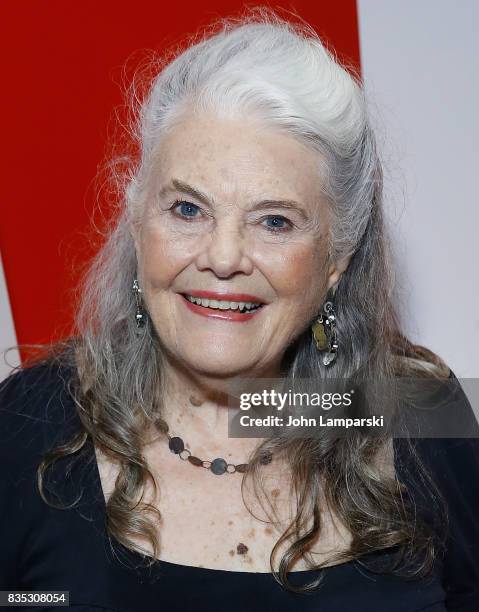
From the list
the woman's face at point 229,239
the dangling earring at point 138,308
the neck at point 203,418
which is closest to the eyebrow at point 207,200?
the woman's face at point 229,239

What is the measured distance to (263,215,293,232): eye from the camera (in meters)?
1.65

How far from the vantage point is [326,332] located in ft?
6.25

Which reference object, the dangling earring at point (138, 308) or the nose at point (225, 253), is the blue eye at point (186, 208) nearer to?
the nose at point (225, 253)

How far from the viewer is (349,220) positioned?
179cm

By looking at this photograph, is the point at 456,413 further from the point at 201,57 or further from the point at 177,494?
the point at 201,57

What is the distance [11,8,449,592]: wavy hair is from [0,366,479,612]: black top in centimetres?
3

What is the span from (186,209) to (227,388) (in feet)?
1.30

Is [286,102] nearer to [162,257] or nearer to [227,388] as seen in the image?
[162,257]

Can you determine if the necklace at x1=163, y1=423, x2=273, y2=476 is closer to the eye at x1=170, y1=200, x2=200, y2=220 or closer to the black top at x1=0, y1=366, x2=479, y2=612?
the black top at x1=0, y1=366, x2=479, y2=612

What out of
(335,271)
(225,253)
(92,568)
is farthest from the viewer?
(335,271)

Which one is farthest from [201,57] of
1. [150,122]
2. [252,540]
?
[252,540]

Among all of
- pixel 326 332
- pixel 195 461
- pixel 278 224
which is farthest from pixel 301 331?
pixel 195 461

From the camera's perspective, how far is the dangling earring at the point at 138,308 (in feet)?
6.12

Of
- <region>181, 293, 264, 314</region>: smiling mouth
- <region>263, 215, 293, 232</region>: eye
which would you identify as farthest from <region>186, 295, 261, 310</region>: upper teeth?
<region>263, 215, 293, 232</region>: eye
